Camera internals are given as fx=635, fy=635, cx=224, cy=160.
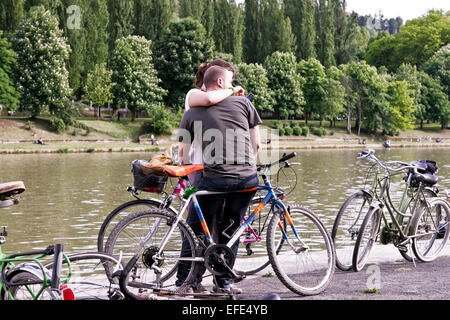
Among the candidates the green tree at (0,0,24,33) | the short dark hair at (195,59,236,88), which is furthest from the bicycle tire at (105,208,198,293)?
the green tree at (0,0,24,33)

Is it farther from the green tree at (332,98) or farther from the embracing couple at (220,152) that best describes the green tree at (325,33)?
the embracing couple at (220,152)

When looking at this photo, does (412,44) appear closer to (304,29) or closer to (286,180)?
(304,29)

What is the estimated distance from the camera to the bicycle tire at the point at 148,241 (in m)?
5.19

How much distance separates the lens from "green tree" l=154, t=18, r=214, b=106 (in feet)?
209

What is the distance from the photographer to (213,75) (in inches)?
220

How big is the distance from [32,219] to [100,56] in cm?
4741

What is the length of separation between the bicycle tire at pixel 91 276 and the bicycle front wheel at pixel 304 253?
1.44 m

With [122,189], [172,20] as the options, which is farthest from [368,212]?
[172,20]

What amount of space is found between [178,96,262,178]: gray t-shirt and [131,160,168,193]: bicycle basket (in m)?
0.43

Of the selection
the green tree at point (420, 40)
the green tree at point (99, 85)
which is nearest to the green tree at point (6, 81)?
the green tree at point (99, 85)

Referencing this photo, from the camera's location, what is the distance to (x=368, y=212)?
6641mm

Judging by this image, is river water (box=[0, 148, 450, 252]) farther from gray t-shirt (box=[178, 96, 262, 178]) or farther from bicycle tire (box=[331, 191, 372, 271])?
gray t-shirt (box=[178, 96, 262, 178])

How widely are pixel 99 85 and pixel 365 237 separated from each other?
177 ft
